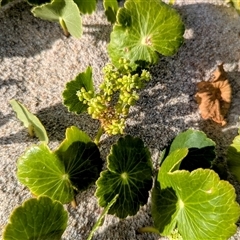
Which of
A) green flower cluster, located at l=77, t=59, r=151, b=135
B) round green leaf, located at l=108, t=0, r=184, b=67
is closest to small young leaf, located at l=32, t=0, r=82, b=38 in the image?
round green leaf, located at l=108, t=0, r=184, b=67

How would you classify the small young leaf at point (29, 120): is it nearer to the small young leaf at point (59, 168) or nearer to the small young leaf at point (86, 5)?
the small young leaf at point (59, 168)

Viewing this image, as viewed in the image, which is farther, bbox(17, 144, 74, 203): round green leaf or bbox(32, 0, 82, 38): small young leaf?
bbox(32, 0, 82, 38): small young leaf

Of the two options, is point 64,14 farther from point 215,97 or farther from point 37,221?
point 37,221

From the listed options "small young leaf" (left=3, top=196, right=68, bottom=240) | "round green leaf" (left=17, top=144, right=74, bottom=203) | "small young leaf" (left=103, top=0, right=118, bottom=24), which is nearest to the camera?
"small young leaf" (left=3, top=196, right=68, bottom=240)

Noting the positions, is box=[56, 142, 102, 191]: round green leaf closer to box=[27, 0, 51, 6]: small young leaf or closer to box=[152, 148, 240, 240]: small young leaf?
box=[152, 148, 240, 240]: small young leaf

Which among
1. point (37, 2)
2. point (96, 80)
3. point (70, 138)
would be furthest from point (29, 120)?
point (37, 2)

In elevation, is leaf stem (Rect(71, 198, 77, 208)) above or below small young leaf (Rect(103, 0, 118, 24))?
below

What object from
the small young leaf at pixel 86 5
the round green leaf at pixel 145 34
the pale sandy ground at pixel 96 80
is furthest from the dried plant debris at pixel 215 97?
the small young leaf at pixel 86 5
